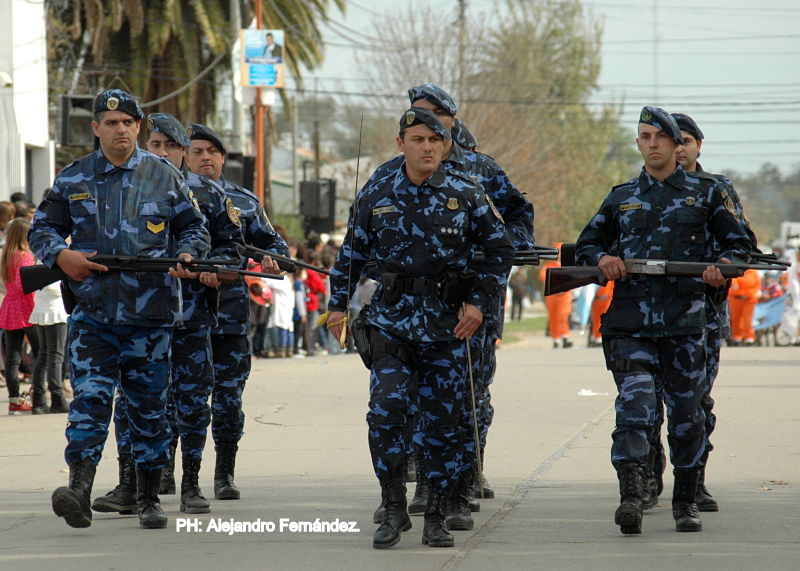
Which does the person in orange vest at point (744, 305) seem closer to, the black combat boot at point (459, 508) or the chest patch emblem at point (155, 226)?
the black combat boot at point (459, 508)

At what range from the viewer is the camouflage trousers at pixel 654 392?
22.0ft

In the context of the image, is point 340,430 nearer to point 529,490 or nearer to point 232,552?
point 529,490

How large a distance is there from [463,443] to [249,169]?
1565cm

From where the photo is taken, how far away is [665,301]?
6.79 m

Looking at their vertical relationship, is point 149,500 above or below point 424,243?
below

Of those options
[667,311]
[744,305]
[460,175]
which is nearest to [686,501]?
[667,311]

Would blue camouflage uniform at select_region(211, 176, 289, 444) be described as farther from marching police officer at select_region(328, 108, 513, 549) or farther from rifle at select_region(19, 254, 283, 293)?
marching police officer at select_region(328, 108, 513, 549)

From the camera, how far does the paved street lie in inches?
239

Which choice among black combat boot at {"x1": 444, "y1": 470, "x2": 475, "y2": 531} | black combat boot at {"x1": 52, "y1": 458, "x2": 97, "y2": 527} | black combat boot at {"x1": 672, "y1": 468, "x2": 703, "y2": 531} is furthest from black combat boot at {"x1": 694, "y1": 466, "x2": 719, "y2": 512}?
black combat boot at {"x1": 52, "y1": 458, "x2": 97, "y2": 527}

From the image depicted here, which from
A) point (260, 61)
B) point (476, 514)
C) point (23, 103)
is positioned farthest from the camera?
point (260, 61)

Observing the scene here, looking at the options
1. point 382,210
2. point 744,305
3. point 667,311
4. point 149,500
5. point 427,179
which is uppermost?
point 427,179

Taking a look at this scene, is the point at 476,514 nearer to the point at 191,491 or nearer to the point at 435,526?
the point at 435,526

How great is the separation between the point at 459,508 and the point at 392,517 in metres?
0.52

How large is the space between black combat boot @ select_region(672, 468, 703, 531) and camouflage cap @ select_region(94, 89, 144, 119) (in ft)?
10.9
